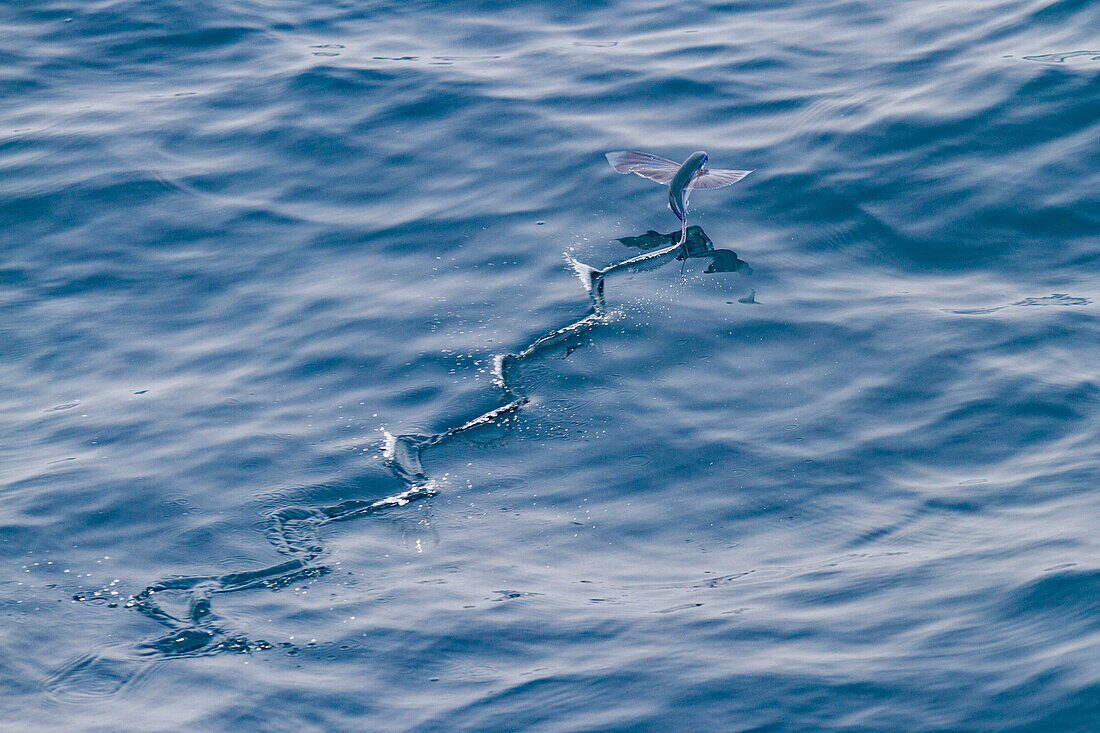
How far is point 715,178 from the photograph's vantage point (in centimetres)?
714

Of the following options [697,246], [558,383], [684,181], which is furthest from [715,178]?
[558,383]

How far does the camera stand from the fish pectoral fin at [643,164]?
7320 millimetres

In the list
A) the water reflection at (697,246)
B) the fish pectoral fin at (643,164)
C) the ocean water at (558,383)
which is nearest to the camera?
the ocean water at (558,383)

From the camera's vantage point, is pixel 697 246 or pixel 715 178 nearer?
pixel 715 178

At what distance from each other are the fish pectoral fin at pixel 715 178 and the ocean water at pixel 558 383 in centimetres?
36

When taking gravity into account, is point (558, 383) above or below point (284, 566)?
above

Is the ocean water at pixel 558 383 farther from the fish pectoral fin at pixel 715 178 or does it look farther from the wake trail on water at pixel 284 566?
the fish pectoral fin at pixel 715 178

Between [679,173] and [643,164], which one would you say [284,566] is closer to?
[679,173]

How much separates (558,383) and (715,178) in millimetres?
1816

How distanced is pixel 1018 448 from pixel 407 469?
2854 millimetres

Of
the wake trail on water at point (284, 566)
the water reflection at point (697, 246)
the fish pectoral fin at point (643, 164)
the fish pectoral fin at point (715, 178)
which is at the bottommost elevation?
the wake trail on water at point (284, 566)

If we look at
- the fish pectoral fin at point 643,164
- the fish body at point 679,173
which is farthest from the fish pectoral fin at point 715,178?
the fish pectoral fin at point 643,164

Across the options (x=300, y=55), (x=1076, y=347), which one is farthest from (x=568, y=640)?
(x=300, y=55)

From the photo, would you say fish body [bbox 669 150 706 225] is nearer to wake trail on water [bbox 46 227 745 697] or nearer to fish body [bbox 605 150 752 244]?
fish body [bbox 605 150 752 244]
